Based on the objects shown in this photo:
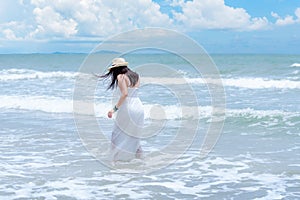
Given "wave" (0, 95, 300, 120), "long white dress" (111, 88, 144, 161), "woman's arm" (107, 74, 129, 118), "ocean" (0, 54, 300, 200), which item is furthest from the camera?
"wave" (0, 95, 300, 120)

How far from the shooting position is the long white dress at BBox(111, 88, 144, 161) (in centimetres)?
671

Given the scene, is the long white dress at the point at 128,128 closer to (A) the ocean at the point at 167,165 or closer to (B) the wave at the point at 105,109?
(A) the ocean at the point at 167,165

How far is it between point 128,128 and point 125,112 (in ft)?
0.85

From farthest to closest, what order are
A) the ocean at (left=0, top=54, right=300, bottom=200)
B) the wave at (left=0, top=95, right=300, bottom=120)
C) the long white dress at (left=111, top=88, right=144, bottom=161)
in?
the wave at (left=0, top=95, right=300, bottom=120) < the long white dress at (left=111, top=88, right=144, bottom=161) < the ocean at (left=0, top=54, right=300, bottom=200)

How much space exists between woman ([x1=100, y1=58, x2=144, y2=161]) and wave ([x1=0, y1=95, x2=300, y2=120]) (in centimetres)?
540

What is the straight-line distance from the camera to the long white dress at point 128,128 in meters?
6.71

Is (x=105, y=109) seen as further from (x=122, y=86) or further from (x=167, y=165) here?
(x=122, y=86)

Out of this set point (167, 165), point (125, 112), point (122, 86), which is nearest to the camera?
point (122, 86)

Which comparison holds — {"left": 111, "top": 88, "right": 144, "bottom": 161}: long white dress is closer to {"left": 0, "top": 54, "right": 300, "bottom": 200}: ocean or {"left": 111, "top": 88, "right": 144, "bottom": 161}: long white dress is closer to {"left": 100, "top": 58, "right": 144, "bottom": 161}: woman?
{"left": 100, "top": 58, "right": 144, "bottom": 161}: woman

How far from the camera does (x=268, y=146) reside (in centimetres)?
852

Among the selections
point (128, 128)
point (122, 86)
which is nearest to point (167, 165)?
point (128, 128)

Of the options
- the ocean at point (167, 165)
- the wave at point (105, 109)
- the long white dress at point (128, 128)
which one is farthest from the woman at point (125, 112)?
the wave at point (105, 109)

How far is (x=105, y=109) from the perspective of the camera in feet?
46.7

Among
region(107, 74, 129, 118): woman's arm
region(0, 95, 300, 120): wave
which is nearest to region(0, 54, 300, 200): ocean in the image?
region(0, 95, 300, 120): wave
